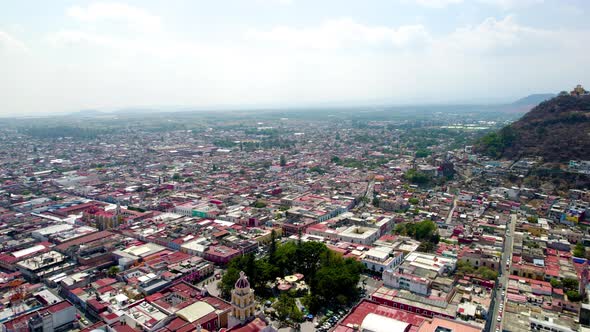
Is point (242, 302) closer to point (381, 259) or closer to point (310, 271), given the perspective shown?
point (310, 271)

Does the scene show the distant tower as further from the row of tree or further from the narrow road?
the narrow road

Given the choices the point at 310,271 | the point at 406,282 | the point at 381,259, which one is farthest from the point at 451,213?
the point at 310,271

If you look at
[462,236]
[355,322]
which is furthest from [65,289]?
[462,236]

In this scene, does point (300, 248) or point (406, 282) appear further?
point (300, 248)

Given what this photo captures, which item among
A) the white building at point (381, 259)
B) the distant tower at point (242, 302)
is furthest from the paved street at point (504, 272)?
the distant tower at point (242, 302)

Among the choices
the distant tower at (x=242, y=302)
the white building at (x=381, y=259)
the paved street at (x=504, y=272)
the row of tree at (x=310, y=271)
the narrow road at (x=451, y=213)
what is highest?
the distant tower at (x=242, y=302)

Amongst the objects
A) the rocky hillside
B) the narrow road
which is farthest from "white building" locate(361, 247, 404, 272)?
the rocky hillside

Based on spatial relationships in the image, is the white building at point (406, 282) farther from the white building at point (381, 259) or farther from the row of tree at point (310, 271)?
the row of tree at point (310, 271)
